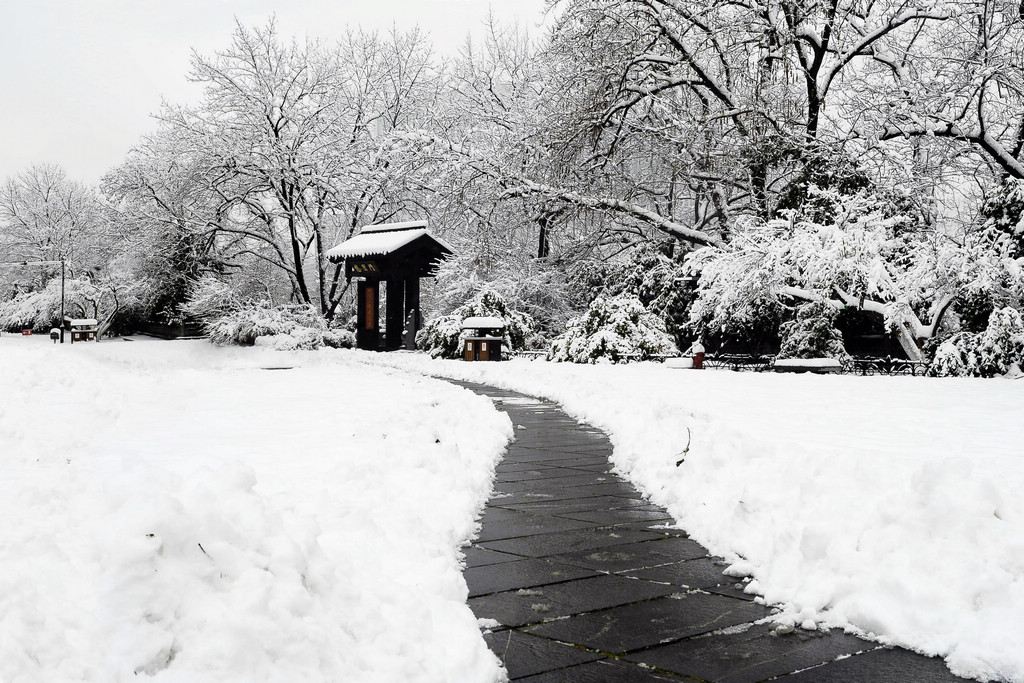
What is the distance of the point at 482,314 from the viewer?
81.8ft

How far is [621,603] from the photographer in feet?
12.5

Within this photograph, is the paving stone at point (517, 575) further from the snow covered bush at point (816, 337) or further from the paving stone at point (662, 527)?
the snow covered bush at point (816, 337)

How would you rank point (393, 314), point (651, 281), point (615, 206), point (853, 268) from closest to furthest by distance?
point (853, 268), point (615, 206), point (651, 281), point (393, 314)

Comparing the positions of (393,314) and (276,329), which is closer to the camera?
→ (393,314)

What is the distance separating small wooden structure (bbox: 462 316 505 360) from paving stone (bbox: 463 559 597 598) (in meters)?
18.3

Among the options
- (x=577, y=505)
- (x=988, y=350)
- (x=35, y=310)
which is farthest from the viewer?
(x=35, y=310)

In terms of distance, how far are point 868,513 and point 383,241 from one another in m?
24.0

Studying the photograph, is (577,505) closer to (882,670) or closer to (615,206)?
(882,670)

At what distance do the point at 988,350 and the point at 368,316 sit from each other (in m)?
19.7

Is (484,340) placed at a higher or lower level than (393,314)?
lower

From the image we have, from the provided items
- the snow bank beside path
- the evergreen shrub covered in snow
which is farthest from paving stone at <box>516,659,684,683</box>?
the evergreen shrub covered in snow

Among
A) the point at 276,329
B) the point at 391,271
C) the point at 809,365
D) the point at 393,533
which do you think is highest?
the point at 391,271

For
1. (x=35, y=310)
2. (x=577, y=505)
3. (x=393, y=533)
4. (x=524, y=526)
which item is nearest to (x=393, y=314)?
(x=577, y=505)

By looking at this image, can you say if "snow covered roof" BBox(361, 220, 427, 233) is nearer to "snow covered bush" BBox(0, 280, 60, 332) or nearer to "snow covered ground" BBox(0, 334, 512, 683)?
"snow covered ground" BBox(0, 334, 512, 683)
